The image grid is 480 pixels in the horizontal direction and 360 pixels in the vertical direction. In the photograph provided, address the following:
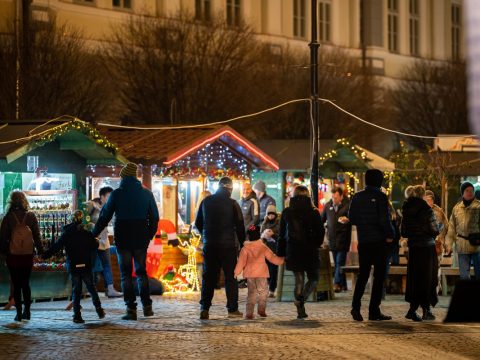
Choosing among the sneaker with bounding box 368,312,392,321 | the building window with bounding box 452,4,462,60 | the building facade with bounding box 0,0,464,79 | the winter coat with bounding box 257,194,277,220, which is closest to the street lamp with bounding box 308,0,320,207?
the winter coat with bounding box 257,194,277,220

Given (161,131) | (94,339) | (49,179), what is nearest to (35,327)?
(94,339)

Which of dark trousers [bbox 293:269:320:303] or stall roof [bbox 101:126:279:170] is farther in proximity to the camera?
stall roof [bbox 101:126:279:170]

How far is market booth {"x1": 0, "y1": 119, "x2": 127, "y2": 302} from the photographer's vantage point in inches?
709

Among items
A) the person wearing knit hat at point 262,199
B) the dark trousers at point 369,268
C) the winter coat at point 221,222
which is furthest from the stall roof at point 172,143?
the dark trousers at point 369,268

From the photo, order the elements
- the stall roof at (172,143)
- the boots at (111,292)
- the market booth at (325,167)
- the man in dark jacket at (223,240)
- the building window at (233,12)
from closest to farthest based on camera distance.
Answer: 1. the man in dark jacket at (223,240)
2. the boots at (111,292)
3. the stall roof at (172,143)
4. the market booth at (325,167)
5. the building window at (233,12)

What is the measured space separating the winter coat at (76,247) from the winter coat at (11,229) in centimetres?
20

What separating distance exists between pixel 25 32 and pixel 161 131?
12.2 metres

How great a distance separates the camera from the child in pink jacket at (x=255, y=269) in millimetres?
15188

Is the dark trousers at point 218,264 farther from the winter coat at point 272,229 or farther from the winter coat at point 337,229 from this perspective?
the winter coat at point 337,229

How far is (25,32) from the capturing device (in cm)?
3603

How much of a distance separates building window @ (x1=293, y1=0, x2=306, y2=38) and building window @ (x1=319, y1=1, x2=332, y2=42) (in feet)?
3.99

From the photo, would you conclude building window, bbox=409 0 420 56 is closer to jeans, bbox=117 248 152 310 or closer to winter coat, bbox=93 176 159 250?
winter coat, bbox=93 176 159 250

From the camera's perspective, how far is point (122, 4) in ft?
151

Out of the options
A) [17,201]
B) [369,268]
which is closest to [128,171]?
[17,201]
